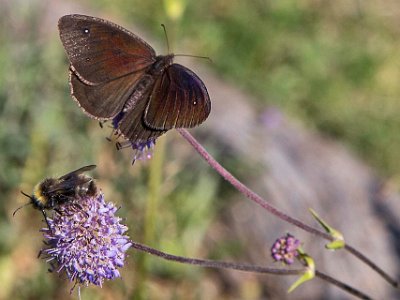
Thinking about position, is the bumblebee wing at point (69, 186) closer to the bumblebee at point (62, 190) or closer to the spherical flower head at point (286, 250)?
the bumblebee at point (62, 190)

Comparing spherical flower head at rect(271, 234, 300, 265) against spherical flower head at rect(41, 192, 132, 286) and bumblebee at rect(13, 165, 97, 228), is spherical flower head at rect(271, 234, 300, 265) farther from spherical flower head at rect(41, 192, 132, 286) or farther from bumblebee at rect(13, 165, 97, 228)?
bumblebee at rect(13, 165, 97, 228)

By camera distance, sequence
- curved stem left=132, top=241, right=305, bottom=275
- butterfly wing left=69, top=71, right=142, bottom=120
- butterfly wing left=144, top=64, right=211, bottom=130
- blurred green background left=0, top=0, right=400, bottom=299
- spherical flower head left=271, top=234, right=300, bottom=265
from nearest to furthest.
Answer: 1. curved stem left=132, top=241, right=305, bottom=275
2. butterfly wing left=144, top=64, right=211, bottom=130
3. butterfly wing left=69, top=71, right=142, bottom=120
4. spherical flower head left=271, top=234, right=300, bottom=265
5. blurred green background left=0, top=0, right=400, bottom=299

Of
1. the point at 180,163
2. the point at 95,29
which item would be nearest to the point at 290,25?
the point at 180,163

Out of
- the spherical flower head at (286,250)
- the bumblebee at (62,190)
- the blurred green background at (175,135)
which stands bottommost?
the bumblebee at (62,190)

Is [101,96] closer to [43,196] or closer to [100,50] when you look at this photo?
[100,50]

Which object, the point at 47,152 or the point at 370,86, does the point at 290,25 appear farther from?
the point at 47,152

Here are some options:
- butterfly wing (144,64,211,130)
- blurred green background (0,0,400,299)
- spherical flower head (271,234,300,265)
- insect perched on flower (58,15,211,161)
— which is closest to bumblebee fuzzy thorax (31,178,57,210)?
insect perched on flower (58,15,211,161)

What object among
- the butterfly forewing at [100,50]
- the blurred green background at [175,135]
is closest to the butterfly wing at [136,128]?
the butterfly forewing at [100,50]

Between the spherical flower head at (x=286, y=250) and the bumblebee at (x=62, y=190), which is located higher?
the spherical flower head at (x=286, y=250)
